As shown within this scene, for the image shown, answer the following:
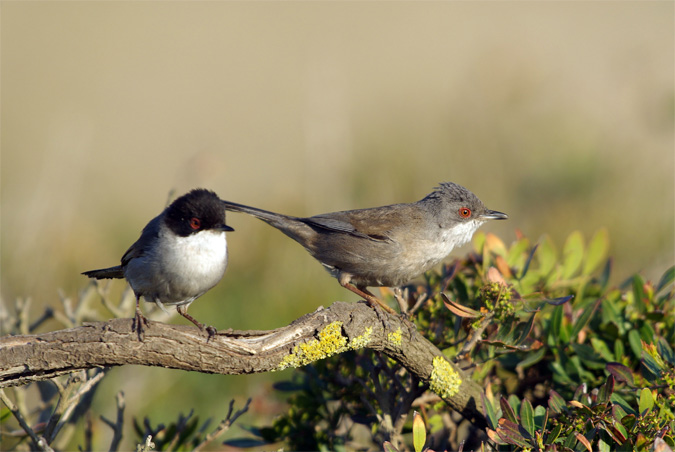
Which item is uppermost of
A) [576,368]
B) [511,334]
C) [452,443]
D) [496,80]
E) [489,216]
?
[496,80]

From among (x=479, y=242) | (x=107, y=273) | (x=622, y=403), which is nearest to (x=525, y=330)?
(x=622, y=403)

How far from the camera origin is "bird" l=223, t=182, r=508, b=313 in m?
4.16

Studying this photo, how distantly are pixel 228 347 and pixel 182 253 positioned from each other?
2.99ft

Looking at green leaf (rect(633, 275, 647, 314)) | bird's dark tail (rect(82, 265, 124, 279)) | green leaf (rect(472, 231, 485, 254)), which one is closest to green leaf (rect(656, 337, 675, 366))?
green leaf (rect(633, 275, 647, 314))

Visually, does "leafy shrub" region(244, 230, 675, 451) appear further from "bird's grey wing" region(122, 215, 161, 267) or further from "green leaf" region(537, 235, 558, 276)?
"bird's grey wing" region(122, 215, 161, 267)

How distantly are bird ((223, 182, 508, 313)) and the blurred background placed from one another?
1.25m

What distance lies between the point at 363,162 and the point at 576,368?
18.5ft

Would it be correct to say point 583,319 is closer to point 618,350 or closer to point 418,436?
point 618,350

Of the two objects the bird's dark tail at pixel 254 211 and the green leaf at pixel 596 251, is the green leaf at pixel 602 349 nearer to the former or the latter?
the green leaf at pixel 596 251

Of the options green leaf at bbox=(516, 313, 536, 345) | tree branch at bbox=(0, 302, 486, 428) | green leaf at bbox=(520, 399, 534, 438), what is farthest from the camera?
green leaf at bbox=(516, 313, 536, 345)

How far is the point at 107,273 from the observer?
3988mm

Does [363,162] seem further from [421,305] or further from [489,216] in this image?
[421,305]

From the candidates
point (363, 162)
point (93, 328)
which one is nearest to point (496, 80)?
point (363, 162)

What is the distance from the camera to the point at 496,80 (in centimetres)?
847
